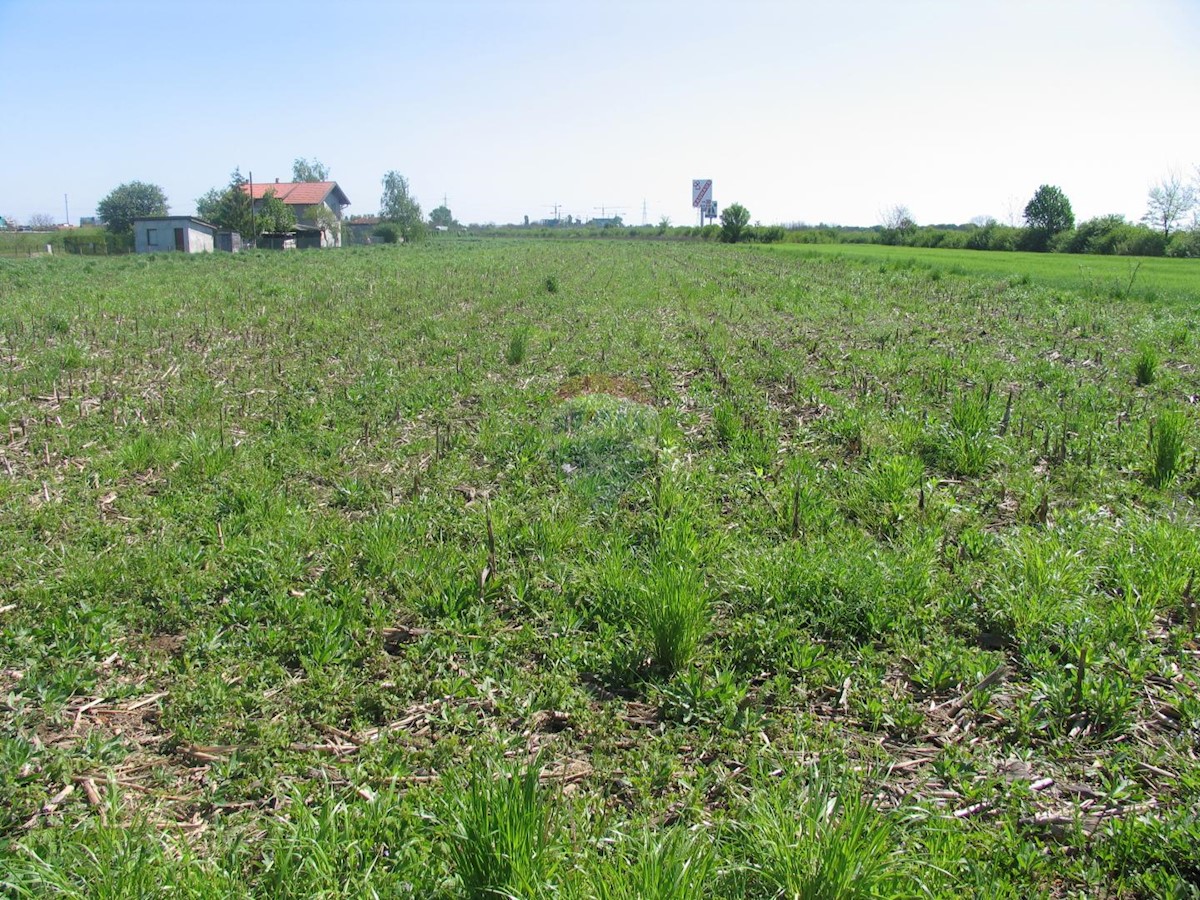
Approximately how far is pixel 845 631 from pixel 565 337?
1013cm

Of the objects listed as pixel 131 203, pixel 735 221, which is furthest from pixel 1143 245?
pixel 131 203

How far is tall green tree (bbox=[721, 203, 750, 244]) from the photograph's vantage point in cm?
7775

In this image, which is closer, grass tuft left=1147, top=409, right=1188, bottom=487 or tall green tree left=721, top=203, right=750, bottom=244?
grass tuft left=1147, top=409, right=1188, bottom=487

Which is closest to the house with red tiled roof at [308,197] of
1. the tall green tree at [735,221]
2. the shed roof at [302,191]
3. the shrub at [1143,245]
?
the shed roof at [302,191]

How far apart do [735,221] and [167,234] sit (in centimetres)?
5244

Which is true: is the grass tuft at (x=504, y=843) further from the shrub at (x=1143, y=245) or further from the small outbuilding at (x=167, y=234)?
the small outbuilding at (x=167, y=234)

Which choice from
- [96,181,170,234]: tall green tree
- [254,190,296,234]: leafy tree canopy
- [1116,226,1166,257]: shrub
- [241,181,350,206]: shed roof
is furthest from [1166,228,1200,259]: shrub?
[96,181,170,234]: tall green tree

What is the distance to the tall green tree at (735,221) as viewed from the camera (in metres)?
77.8

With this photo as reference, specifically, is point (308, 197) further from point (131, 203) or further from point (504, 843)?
point (504, 843)

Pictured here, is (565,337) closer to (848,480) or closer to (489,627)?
(848,480)

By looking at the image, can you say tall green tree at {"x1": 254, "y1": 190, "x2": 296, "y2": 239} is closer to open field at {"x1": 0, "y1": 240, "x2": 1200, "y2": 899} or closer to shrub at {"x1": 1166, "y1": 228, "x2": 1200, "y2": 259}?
open field at {"x1": 0, "y1": 240, "x2": 1200, "y2": 899}

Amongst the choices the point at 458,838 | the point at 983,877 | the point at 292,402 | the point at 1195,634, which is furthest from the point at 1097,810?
the point at 292,402

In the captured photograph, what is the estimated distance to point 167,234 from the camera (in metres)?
57.9

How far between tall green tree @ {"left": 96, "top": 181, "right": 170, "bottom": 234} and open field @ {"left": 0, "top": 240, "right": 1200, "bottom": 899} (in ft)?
357
